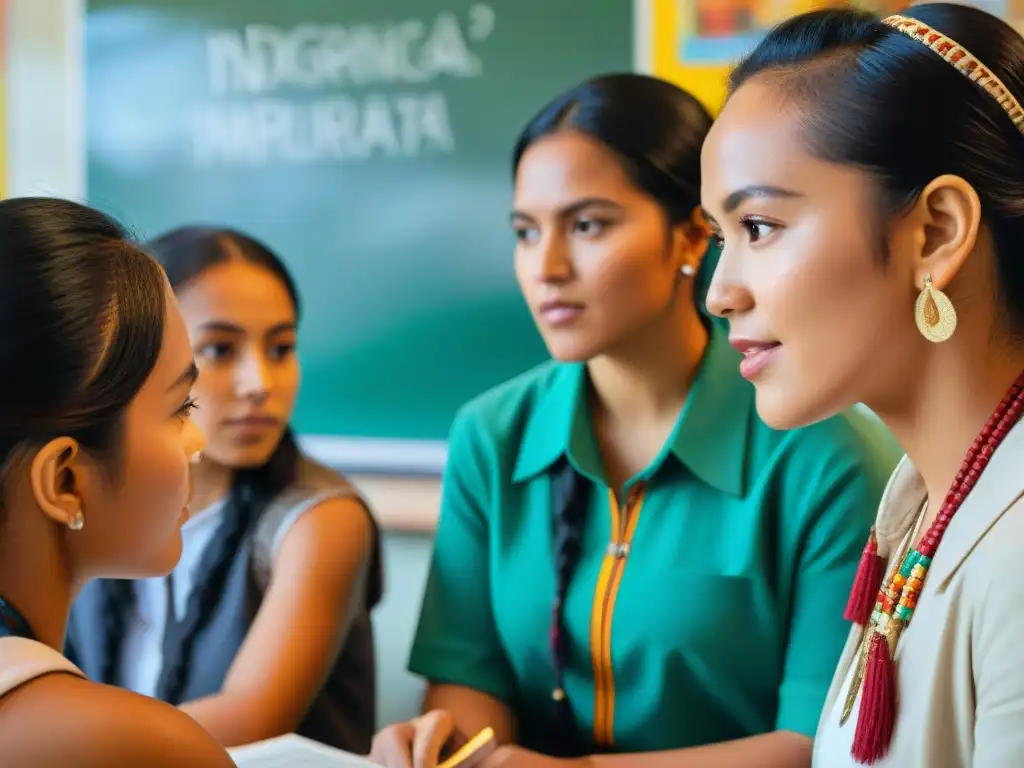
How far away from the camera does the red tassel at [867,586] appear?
938 mm

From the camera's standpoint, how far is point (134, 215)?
87.5 inches

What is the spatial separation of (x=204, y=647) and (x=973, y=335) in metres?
0.98

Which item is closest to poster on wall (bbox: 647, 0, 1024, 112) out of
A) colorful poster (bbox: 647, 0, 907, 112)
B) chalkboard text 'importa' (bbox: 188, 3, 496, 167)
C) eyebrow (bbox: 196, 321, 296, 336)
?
colorful poster (bbox: 647, 0, 907, 112)

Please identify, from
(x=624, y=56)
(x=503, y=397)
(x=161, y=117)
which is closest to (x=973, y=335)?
(x=503, y=397)

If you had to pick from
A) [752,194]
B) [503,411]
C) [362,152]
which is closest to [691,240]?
[503,411]

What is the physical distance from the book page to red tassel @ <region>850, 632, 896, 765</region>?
395 millimetres

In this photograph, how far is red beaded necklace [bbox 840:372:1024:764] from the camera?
809 millimetres

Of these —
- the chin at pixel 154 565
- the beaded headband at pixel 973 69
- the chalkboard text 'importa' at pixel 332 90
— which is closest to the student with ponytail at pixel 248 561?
the chin at pixel 154 565

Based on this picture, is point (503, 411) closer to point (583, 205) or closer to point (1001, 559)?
point (583, 205)

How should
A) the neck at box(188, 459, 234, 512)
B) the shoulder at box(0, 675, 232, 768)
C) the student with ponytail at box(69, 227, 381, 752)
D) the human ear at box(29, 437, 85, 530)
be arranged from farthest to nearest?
the neck at box(188, 459, 234, 512), the student with ponytail at box(69, 227, 381, 752), the human ear at box(29, 437, 85, 530), the shoulder at box(0, 675, 232, 768)

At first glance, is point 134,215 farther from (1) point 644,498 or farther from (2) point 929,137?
(2) point 929,137

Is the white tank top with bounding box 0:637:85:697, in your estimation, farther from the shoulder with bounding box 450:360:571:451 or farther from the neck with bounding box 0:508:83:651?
the shoulder with bounding box 450:360:571:451

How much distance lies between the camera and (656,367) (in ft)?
4.08

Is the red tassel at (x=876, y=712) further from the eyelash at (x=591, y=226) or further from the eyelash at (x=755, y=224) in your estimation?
the eyelash at (x=591, y=226)
